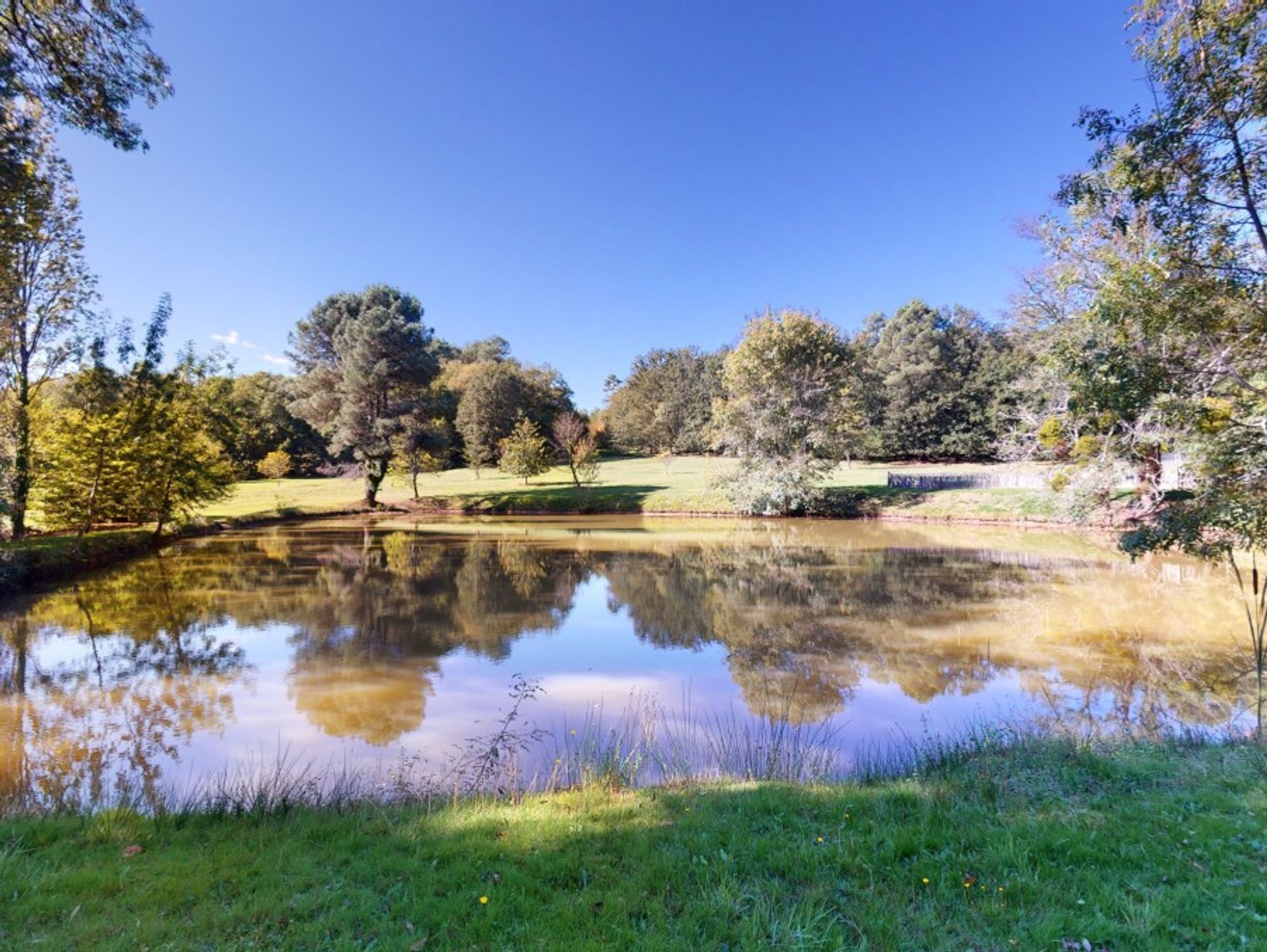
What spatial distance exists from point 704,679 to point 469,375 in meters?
49.5

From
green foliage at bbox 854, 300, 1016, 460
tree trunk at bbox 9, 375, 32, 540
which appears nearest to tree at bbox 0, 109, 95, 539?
tree trunk at bbox 9, 375, 32, 540

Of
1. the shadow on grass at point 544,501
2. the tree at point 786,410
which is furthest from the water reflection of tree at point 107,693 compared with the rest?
the tree at point 786,410

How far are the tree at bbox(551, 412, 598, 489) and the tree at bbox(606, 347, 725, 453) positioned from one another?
16.5m

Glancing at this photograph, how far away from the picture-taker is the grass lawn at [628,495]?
27.2 m

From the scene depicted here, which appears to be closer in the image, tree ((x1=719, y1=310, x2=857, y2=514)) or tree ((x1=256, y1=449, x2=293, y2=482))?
tree ((x1=719, y1=310, x2=857, y2=514))

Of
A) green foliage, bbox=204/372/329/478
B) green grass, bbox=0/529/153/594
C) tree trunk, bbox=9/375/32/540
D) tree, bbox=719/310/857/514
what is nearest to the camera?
green grass, bbox=0/529/153/594

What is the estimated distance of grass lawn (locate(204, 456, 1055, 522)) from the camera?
1070 inches

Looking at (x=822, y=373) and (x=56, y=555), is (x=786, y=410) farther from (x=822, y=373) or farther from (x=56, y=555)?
(x=56, y=555)

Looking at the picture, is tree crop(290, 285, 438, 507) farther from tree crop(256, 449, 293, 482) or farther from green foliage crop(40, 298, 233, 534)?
tree crop(256, 449, 293, 482)

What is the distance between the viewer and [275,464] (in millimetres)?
44344

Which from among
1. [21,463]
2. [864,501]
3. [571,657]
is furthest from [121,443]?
[864,501]

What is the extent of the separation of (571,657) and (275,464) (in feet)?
140

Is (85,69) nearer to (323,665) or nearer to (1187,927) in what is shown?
(323,665)

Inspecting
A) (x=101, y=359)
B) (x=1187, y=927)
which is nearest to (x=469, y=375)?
(x=101, y=359)
